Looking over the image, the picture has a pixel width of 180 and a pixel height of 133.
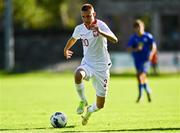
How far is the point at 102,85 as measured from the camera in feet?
45.5

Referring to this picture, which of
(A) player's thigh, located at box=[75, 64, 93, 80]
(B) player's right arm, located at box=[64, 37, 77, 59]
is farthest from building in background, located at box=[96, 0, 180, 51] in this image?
(A) player's thigh, located at box=[75, 64, 93, 80]

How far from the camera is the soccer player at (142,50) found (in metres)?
22.3

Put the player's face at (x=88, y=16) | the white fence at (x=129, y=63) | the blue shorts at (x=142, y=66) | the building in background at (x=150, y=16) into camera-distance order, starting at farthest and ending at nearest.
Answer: the building in background at (x=150, y=16) < the white fence at (x=129, y=63) < the blue shorts at (x=142, y=66) < the player's face at (x=88, y=16)

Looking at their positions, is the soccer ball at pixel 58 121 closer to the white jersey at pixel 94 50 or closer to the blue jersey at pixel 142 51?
the white jersey at pixel 94 50

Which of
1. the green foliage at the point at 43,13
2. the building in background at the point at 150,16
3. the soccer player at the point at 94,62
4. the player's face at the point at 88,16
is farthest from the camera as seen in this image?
the building in background at the point at 150,16

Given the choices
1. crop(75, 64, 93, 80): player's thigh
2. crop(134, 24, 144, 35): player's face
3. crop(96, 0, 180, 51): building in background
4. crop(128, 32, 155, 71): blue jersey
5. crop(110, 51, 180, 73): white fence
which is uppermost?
crop(134, 24, 144, 35): player's face

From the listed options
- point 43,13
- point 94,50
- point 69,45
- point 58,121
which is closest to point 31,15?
point 43,13

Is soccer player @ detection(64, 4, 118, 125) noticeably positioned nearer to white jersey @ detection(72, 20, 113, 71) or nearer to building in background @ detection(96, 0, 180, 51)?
white jersey @ detection(72, 20, 113, 71)

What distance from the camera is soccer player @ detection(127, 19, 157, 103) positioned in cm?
2234

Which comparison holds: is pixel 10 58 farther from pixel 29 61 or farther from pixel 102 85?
pixel 102 85

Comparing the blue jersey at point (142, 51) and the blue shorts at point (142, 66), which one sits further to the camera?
the blue shorts at point (142, 66)

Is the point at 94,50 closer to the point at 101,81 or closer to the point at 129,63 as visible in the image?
the point at 101,81

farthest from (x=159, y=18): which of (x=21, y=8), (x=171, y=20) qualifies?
(x=21, y=8)

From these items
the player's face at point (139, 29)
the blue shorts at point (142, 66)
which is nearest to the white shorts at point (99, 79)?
the player's face at point (139, 29)
